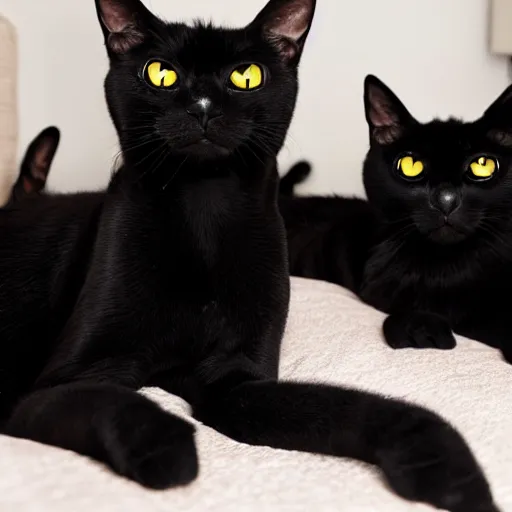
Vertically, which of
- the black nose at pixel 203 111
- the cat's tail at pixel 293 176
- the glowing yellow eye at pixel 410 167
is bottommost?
the cat's tail at pixel 293 176

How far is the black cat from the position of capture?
748mm

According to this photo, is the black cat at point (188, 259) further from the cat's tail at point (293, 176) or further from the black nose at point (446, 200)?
the cat's tail at point (293, 176)

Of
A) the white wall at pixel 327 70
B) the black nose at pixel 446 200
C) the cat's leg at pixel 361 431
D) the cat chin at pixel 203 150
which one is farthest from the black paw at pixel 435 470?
the white wall at pixel 327 70

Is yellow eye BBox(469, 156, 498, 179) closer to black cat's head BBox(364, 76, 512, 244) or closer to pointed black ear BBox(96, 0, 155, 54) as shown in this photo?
black cat's head BBox(364, 76, 512, 244)

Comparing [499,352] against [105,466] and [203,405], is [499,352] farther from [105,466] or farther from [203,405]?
[105,466]

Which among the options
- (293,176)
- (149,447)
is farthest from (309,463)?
(293,176)

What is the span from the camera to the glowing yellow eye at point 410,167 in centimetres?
123

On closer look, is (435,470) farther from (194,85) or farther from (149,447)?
(194,85)

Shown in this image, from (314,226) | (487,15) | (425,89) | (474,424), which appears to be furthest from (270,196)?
(487,15)

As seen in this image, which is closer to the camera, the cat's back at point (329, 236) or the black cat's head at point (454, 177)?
the black cat's head at point (454, 177)

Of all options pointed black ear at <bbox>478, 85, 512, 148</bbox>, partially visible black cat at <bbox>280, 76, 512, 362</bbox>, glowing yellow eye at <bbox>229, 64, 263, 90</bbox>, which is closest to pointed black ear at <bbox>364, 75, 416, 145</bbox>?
partially visible black cat at <bbox>280, 76, 512, 362</bbox>

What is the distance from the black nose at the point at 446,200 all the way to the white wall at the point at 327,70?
64 cm

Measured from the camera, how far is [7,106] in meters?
1.28

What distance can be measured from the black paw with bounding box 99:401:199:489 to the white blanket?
0.01m
